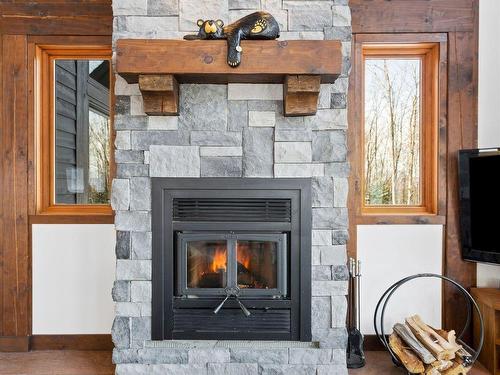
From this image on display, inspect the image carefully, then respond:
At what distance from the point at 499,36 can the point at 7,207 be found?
3357mm

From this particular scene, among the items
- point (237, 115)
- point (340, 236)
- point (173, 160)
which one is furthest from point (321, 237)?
point (173, 160)

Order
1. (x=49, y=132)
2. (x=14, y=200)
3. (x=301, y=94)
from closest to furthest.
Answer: (x=301, y=94)
(x=14, y=200)
(x=49, y=132)

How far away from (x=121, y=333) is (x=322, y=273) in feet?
3.68

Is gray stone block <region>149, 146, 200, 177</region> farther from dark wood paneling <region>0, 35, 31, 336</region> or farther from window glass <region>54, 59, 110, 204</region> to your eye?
dark wood paneling <region>0, 35, 31, 336</region>

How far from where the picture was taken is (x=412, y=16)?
2.55 meters

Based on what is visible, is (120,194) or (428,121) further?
(428,121)

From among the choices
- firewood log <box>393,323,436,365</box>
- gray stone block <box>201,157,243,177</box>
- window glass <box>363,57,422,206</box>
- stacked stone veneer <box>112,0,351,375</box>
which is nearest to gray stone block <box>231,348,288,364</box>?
stacked stone veneer <box>112,0,351,375</box>

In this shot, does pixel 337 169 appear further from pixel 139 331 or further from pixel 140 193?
pixel 139 331

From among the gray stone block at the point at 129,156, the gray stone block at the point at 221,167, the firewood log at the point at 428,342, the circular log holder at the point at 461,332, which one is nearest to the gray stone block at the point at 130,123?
the gray stone block at the point at 129,156

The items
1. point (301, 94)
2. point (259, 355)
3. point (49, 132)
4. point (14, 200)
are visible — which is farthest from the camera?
point (49, 132)

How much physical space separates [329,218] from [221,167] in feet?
2.10

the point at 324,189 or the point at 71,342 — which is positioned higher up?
the point at 324,189

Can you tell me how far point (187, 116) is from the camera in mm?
2143

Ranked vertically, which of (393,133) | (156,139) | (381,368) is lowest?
(381,368)
